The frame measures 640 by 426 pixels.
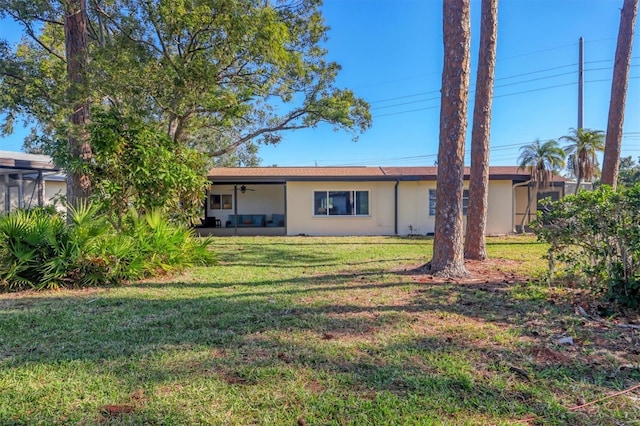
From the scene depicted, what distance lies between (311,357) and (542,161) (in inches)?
620

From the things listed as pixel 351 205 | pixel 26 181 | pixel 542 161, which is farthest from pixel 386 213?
pixel 26 181

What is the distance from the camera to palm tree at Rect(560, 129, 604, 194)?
→ 15.9m

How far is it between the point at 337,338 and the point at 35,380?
253 centimetres

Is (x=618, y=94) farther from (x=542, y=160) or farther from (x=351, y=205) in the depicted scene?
(x=351, y=205)

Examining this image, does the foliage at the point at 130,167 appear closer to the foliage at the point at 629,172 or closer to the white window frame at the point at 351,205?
the white window frame at the point at 351,205

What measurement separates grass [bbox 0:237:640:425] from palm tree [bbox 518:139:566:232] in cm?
1160

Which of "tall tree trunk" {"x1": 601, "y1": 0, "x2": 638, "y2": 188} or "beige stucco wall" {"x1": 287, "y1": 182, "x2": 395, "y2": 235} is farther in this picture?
"beige stucco wall" {"x1": 287, "y1": 182, "x2": 395, "y2": 235}

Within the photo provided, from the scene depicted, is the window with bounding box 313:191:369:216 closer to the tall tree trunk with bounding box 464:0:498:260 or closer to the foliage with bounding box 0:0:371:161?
the foliage with bounding box 0:0:371:161

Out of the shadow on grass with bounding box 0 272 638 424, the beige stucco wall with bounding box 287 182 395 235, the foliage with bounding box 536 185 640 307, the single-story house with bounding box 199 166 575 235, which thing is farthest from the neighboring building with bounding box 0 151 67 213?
the foliage with bounding box 536 185 640 307

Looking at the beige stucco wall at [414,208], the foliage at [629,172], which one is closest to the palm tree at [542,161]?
the beige stucco wall at [414,208]

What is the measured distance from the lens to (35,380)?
2.99 metres

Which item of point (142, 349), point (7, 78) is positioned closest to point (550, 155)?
point (142, 349)

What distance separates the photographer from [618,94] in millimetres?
9703

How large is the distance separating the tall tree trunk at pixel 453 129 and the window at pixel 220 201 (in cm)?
1514
